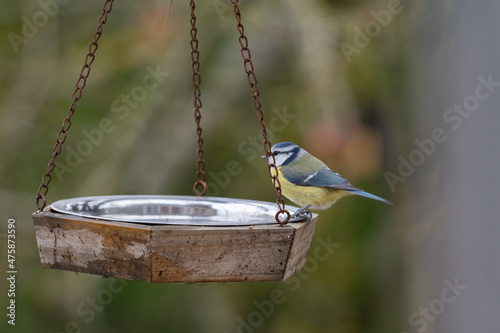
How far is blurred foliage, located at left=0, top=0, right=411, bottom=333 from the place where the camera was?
3.59 metres

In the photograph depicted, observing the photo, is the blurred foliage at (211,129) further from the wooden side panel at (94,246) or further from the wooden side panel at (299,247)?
the wooden side panel at (94,246)

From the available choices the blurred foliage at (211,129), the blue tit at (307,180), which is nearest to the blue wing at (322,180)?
the blue tit at (307,180)

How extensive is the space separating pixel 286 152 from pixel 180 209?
0.48 meters

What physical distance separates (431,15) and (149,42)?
1.52 m

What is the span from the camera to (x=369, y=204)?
427cm

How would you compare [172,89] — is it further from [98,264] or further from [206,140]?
[98,264]

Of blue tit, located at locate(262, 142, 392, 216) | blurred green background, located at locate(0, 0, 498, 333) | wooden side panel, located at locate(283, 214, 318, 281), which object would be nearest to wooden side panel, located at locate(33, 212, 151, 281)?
wooden side panel, located at locate(283, 214, 318, 281)

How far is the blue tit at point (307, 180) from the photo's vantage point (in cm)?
271

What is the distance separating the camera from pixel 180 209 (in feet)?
8.98

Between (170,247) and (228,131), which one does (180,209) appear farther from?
(228,131)

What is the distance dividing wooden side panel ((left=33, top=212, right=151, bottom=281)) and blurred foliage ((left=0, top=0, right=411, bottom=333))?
1396 mm

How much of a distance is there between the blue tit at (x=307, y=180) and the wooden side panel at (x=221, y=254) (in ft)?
2.09

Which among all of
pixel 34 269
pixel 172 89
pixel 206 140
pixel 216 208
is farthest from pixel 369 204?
pixel 34 269

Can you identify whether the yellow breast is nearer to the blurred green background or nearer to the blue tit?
the blue tit
